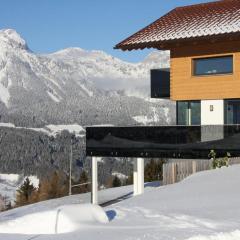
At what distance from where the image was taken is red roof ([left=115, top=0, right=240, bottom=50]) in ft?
77.0

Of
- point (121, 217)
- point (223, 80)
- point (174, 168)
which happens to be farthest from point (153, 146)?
point (121, 217)

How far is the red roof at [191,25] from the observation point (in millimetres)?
23484

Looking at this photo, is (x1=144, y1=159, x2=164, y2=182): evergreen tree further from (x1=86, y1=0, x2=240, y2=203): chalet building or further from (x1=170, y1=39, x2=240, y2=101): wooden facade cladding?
(x1=170, y1=39, x2=240, y2=101): wooden facade cladding

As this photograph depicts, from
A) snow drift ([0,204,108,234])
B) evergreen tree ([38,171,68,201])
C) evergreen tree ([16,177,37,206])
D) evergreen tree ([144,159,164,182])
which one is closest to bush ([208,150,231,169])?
snow drift ([0,204,108,234])

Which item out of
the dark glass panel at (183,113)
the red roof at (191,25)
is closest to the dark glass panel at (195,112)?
the dark glass panel at (183,113)

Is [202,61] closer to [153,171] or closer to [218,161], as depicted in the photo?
[218,161]

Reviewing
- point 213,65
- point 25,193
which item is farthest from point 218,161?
point 25,193

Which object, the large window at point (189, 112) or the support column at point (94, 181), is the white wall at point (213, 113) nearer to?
the large window at point (189, 112)

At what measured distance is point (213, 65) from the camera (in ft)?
79.6

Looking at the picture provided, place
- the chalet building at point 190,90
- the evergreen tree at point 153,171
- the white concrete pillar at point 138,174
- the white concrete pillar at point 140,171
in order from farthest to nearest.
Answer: the evergreen tree at point 153,171 → the white concrete pillar at point 138,174 → the white concrete pillar at point 140,171 → the chalet building at point 190,90

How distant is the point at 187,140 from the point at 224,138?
4.81 ft

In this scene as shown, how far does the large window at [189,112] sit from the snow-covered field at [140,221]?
11091 mm

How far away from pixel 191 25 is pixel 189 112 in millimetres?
3820

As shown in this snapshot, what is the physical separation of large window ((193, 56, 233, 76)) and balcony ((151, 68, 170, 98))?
2.14m
